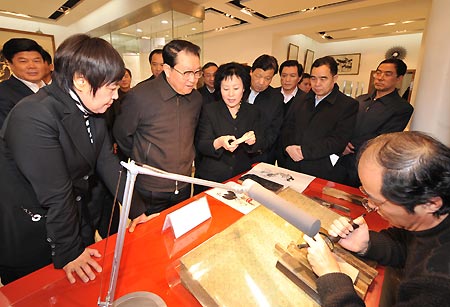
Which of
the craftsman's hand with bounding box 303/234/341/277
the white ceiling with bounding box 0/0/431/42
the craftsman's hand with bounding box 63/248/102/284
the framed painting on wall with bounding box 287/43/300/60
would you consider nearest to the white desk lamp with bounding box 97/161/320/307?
the craftsman's hand with bounding box 63/248/102/284

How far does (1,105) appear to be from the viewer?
6.46 feet

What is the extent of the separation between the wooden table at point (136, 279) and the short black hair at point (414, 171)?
391 mm

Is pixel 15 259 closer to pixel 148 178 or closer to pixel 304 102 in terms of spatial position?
pixel 148 178

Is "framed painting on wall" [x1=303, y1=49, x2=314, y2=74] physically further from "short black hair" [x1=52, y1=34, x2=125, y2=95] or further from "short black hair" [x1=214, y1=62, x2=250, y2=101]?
"short black hair" [x1=52, y1=34, x2=125, y2=95]

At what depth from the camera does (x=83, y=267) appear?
851mm

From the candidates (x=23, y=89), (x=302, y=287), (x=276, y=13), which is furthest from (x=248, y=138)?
(x=276, y=13)

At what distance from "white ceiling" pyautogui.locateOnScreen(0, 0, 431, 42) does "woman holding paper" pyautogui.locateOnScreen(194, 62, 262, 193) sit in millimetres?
3392

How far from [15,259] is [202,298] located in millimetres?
883

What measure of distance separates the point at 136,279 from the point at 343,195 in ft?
4.05

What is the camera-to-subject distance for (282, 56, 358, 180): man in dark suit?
2.05 meters

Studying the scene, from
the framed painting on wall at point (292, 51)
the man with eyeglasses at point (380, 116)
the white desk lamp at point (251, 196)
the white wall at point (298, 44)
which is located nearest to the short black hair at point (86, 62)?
the white desk lamp at point (251, 196)

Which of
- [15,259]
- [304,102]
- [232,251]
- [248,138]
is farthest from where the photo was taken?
[304,102]

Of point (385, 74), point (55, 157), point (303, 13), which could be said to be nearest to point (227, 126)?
point (55, 157)

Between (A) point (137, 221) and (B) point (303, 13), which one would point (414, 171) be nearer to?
(A) point (137, 221)
